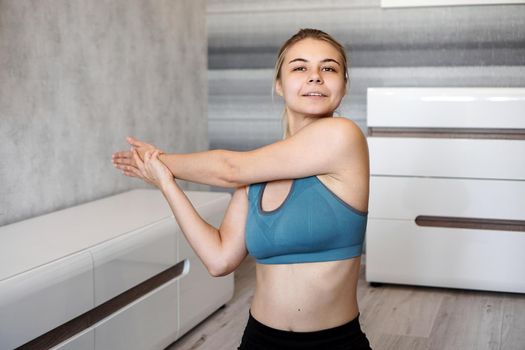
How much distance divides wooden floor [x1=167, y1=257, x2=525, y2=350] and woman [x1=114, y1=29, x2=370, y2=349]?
5.02 feet

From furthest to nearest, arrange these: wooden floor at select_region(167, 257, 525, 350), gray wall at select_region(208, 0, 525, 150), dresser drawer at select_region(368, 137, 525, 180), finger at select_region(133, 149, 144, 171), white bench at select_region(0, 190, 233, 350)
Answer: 1. gray wall at select_region(208, 0, 525, 150)
2. dresser drawer at select_region(368, 137, 525, 180)
3. wooden floor at select_region(167, 257, 525, 350)
4. white bench at select_region(0, 190, 233, 350)
5. finger at select_region(133, 149, 144, 171)

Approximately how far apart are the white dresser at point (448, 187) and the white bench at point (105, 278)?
0.91 m

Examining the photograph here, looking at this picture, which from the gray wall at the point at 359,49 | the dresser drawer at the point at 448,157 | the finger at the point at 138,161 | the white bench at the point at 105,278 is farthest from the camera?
the gray wall at the point at 359,49

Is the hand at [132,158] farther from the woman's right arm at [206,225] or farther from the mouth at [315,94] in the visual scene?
the mouth at [315,94]

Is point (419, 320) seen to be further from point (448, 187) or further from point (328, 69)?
point (328, 69)

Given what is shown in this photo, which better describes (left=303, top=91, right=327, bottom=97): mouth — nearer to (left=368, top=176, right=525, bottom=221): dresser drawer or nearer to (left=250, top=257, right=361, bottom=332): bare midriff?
(left=250, top=257, right=361, bottom=332): bare midriff

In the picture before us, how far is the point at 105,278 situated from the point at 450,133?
1980mm

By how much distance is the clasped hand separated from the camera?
1.47 meters

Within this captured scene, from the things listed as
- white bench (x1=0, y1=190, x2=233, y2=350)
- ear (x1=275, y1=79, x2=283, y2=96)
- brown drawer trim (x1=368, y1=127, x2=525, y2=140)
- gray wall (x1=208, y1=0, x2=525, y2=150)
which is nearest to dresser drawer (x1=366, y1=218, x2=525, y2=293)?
brown drawer trim (x1=368, y1=127, x2=525, y2=140)

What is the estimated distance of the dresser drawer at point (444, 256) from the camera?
356 cm

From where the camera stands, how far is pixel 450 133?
3.58 metres

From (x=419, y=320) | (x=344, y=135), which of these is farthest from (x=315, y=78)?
(x=419, y=320)

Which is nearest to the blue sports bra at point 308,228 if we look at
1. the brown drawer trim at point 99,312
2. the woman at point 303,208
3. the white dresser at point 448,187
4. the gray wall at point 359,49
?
the woman at point 303,208

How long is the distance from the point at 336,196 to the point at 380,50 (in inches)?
113
